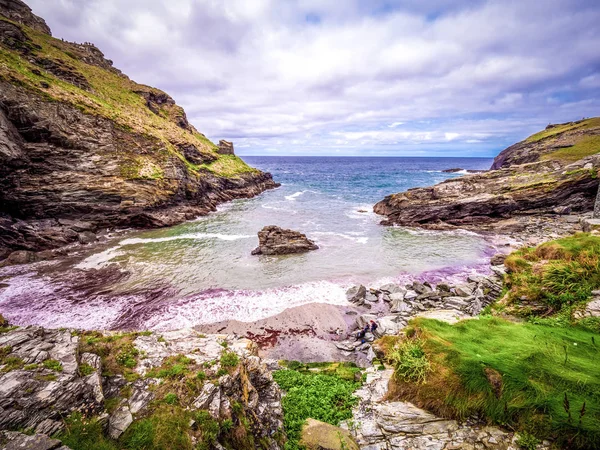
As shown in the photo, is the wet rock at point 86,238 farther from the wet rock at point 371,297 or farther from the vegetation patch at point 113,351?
the wet rock at point 371,297

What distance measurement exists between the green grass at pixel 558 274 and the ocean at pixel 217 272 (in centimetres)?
1073

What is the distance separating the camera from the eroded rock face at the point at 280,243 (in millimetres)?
31625

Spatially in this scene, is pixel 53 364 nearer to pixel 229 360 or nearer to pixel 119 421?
pixel 119 421

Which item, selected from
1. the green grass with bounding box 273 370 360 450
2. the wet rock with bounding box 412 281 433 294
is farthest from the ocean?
the green grass with bounding box 273 370 360 450

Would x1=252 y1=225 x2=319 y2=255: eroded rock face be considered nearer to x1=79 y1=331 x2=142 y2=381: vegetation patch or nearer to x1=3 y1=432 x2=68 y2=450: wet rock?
x1=79 y1=331 x2=142 y2=381: vegetation patch

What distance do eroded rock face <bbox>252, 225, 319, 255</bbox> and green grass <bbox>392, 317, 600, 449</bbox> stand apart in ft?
74.8

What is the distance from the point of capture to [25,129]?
108 feet

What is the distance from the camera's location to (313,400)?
10.0 m

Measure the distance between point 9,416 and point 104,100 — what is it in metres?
66.0

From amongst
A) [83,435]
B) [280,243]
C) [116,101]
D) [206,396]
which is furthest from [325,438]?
[116,101]

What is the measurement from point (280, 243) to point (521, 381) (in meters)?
26.6

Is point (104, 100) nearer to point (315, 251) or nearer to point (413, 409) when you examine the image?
point (315, 251)

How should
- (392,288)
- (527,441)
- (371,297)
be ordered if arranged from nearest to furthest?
(527,441), (371,297), (392,288)

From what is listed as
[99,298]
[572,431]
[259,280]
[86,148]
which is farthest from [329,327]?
[86,148]
